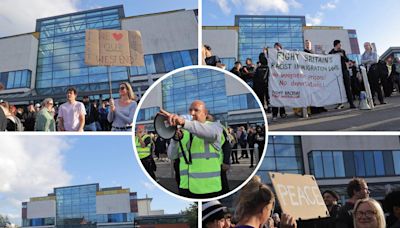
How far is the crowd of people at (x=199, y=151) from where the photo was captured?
8.43 feet

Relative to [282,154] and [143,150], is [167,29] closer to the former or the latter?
[282,154]

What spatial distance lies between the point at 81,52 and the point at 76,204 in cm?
1104

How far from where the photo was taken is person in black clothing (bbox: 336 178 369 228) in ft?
7.29

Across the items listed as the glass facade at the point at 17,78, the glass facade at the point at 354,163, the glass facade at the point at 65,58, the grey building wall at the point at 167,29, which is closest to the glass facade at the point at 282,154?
the glass facade at the point at 354,163

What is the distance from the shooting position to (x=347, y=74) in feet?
13.0

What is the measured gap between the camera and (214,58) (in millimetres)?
3289

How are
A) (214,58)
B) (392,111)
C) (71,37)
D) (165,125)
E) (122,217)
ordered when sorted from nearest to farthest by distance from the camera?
(165,125) < (214,58) < (392,111) < (122,217) < (71,37)

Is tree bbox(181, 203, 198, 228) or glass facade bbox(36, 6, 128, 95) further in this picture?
glass facade bbox(36, 6, 128, 95)

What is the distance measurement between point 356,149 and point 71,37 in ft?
39.9

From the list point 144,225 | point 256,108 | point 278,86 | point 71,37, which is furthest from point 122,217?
point 71,37

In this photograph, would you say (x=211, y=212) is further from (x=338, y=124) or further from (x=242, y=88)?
(x=338, y=124)

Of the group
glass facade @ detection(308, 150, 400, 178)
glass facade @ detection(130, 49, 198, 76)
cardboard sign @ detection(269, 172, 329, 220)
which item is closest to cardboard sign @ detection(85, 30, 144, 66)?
cardboard sign @ detection(269, 172, 329, 220)

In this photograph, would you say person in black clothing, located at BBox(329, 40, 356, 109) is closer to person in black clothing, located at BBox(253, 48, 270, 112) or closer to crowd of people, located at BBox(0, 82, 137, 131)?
person in black clothing, located at BBox(253, 48, 270, 112)

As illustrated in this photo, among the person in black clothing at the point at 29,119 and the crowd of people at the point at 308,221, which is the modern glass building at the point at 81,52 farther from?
the crowd of people at the point at 308,221
